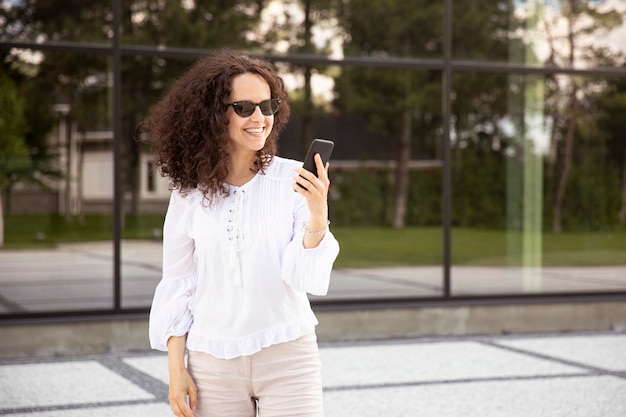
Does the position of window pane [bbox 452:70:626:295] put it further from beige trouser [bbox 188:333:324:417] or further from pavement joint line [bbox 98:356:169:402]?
beige trouser [bbox 188:333:324:417]

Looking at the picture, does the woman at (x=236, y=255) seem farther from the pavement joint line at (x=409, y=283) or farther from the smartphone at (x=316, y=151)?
the pavement joint line at (x=409, y=283)

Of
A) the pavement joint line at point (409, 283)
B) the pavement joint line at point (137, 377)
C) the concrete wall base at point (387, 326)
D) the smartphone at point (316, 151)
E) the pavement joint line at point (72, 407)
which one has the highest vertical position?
the smartphone at point (316, 151)

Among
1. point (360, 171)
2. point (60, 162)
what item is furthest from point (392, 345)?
point (60, 162)

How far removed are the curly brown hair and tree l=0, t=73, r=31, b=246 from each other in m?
5.44

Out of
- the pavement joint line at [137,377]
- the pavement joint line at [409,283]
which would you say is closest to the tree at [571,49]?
the pavement joint line at [409,283]

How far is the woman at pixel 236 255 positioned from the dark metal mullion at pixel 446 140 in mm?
6532

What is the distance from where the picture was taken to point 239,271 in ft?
9.12

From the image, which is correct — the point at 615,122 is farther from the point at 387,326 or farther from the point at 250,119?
the point at 250,119

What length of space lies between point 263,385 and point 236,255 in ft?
1.21

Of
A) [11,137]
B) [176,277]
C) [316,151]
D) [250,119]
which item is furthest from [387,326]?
[316,151]

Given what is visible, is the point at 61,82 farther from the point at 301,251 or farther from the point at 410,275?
the point at 301,251

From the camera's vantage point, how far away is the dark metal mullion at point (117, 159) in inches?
323

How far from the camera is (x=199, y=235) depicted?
284 centimetres

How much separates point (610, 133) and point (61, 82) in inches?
213
